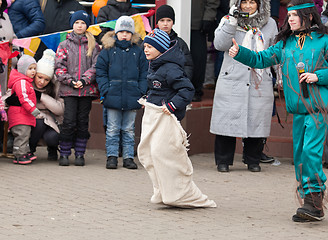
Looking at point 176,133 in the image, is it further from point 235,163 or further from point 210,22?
point 210,22

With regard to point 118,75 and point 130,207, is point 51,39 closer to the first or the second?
point 118,75

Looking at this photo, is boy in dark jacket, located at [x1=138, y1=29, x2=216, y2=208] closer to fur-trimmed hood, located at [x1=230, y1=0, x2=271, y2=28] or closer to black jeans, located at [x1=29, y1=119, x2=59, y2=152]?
fur-trimmed hood, located at [x1=230, y1=0, x2=271, y2=28]

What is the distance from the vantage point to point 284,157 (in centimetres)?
1099

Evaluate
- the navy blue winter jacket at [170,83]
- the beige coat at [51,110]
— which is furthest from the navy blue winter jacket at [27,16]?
the navy blue winter jacket at [170,83]

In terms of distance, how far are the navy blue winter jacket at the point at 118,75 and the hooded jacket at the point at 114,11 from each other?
112 centimetres

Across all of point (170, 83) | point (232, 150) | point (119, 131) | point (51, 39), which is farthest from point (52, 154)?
point (170, 83)

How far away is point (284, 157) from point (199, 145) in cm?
122

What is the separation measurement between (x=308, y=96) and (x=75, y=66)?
13.0 feet

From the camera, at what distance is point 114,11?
10930mm

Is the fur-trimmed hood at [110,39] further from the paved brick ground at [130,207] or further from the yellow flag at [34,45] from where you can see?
the paved brick ground at [130,207]

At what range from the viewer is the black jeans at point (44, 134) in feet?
33.1

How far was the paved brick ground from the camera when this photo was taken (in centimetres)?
644

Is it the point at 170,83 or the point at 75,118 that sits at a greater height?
the point at 170,83

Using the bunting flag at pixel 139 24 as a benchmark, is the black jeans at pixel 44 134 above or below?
below
